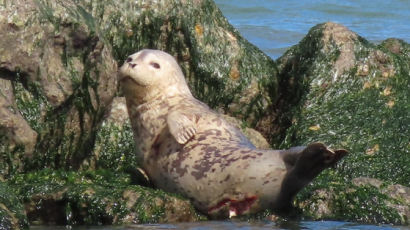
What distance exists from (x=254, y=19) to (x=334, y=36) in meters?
8.70

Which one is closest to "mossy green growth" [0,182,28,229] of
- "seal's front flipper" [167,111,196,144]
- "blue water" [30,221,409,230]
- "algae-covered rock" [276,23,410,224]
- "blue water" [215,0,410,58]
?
"blue water" [30,221,409,230]

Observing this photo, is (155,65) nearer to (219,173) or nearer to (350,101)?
(219,173)

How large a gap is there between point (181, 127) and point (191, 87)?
6.86ft

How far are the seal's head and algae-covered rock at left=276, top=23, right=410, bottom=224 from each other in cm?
138

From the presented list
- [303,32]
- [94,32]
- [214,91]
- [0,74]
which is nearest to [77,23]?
[94,32]

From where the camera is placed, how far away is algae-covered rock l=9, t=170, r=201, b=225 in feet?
24.0

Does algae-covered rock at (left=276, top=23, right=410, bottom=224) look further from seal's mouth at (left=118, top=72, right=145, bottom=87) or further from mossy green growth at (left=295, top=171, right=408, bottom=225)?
seal's mouth at (left=118, top=72, right=145, bottom=87)

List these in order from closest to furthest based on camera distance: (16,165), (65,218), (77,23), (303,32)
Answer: (65,218) → (16,165) → (77,23) → (303,32)

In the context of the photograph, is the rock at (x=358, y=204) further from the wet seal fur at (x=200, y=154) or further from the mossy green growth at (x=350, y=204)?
the wet seal fur at (x=200, y=154)

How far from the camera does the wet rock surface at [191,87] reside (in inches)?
298

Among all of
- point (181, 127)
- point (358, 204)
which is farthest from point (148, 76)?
point (358, 204)

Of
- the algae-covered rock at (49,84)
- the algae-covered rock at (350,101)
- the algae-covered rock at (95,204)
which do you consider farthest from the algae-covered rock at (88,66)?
the algae-covered rock at (95,204)

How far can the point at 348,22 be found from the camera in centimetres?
1916

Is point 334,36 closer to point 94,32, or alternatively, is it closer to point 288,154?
point 94,32
